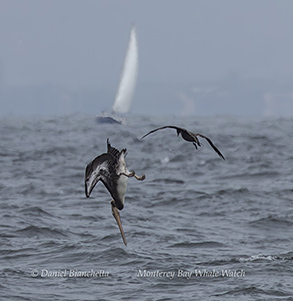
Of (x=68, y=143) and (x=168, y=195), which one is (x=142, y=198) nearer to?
(x=168, y=195)

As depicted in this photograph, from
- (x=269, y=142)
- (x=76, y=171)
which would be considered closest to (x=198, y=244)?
(x=76, y=171)

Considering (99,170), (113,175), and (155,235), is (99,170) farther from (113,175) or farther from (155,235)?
(155,235)

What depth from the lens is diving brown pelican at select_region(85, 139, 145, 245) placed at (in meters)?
7.21

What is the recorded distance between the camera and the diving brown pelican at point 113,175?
23.6 feet

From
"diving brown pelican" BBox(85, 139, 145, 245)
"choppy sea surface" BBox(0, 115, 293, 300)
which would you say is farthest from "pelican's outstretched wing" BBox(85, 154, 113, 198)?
"choppy sea surface" BBox(0, 115, 293, 300)

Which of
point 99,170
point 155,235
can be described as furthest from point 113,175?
point 155,235

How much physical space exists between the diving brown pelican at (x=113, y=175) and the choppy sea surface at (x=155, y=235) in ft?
19.4

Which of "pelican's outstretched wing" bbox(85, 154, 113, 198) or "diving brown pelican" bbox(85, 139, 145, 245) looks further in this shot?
"pelican's outstretched wing" bbox(85, 154, 113, 198)

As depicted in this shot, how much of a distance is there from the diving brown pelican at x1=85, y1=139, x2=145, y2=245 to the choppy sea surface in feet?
19.4

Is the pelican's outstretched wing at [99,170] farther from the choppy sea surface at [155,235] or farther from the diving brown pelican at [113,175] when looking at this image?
the choppy sea surface at [155,235]

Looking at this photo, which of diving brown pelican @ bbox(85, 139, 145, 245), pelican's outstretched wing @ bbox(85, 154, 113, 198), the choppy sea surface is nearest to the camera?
diving brown pelican @ bbox(85, 139, 145, 245)

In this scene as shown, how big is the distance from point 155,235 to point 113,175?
1160 cm

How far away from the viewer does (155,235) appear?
61.4ft

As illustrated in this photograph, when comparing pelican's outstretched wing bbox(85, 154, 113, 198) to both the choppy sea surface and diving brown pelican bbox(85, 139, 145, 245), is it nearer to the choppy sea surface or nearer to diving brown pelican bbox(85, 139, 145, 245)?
diving brown pelican bbox(85, 139, 145, 245)
